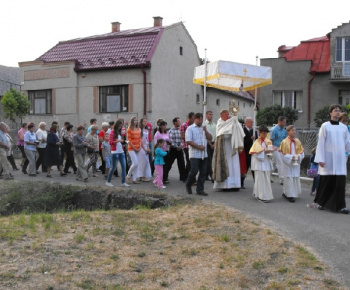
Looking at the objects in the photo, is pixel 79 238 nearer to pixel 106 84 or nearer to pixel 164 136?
pixel 164 136

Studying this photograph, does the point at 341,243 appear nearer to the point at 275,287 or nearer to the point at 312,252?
the point at 312,252

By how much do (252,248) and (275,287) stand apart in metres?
1.37

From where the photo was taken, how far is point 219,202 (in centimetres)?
963

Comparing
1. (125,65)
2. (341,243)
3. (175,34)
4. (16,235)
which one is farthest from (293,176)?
(175,34)

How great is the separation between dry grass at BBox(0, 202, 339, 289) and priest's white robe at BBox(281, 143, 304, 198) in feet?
7.25

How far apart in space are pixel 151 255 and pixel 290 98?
23539 mm

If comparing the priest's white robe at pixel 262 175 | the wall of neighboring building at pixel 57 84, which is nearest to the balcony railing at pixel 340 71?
the wall of neighboring building at pixel 57 84

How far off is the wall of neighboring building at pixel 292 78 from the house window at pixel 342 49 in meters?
1.80

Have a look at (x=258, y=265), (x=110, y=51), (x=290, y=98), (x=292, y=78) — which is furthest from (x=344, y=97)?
(x=258, y=265)

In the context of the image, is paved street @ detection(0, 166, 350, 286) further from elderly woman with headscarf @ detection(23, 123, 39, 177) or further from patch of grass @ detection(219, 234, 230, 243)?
elderly woman with headscarf @ detection(23, 123, 39, 177)

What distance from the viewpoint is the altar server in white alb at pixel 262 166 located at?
32.1ft

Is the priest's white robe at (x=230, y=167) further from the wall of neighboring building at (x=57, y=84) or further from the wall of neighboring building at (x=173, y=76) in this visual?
the wall of neighboring building at (x=57, y=84)

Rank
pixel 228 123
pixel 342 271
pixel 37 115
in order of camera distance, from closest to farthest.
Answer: pixel 342 271 < pixel 228 123 < pixel 37 115

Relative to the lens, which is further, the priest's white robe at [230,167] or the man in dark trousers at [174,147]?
the man in dark trousers at [174,147]
